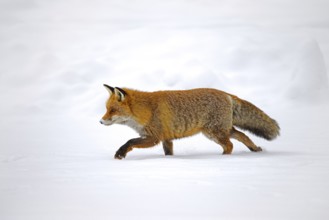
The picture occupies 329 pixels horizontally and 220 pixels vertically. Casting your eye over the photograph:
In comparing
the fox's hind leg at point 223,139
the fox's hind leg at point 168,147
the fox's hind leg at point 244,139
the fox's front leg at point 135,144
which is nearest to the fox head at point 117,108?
the fox's front leg at point 135,144

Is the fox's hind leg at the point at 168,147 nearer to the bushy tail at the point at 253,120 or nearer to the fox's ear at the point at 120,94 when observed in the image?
the fox's ear at the point at 120,94

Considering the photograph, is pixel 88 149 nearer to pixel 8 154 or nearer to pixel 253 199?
pixel 8 154

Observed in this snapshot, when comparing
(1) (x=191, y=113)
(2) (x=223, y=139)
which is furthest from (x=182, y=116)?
(2) (x=223, y=139)

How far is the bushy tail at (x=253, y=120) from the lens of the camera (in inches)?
272

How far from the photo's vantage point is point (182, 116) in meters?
6.67

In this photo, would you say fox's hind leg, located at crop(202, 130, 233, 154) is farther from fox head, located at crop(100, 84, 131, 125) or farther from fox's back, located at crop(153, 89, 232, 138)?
fox head, located at crop(100, 84, 131, 125)

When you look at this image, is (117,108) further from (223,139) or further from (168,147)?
(223,139)

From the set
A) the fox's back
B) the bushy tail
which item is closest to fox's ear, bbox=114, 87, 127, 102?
the fox's back

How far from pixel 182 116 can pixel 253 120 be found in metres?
1.12

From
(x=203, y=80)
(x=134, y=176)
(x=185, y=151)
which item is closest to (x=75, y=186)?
(x=134, y=176)

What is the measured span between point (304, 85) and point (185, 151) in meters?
9.84

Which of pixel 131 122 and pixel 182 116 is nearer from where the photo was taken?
pixel 131 122

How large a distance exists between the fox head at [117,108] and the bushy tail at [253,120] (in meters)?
1.66

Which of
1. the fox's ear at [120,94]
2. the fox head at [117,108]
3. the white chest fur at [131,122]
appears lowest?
the white chest fur at [131,122]
